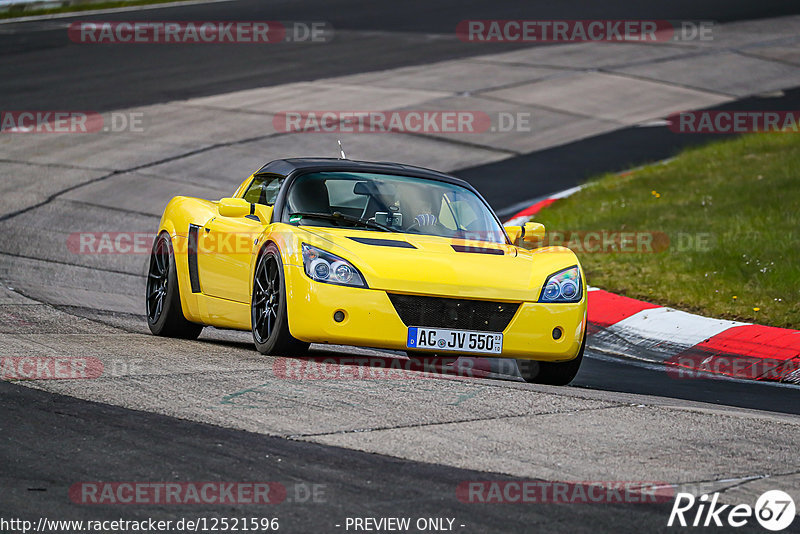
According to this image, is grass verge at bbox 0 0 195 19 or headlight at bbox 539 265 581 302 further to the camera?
grass verge at bbox 0 0 195 19

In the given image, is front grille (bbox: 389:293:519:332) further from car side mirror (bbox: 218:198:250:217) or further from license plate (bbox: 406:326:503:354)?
car side mirror (bbox: 218:198:250:217)

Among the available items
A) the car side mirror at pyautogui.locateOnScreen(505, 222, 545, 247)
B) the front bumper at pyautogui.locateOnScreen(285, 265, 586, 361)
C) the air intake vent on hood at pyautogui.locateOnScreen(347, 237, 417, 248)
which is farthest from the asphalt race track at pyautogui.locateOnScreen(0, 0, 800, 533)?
the car side mirror at pyautogui.locateOnScreen(505, 222, 545, 247)

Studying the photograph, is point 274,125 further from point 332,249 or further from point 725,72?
point 332,249

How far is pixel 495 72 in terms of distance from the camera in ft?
81.9

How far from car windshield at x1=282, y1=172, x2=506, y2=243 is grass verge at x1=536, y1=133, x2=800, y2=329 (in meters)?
2.78

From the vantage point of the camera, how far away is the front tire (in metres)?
7.66

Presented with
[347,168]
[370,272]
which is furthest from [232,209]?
[370,272]

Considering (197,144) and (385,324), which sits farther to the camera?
(197,144)

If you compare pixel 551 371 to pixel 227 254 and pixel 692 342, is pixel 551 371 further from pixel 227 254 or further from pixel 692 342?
pixel 227 254

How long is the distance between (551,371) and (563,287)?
636 mm

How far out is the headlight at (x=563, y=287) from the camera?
785cm

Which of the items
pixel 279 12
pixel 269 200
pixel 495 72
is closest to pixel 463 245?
pixel 269 200

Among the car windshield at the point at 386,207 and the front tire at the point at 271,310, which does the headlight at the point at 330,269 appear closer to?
the front tire at the point at 271,310

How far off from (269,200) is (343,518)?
492 centimetres
